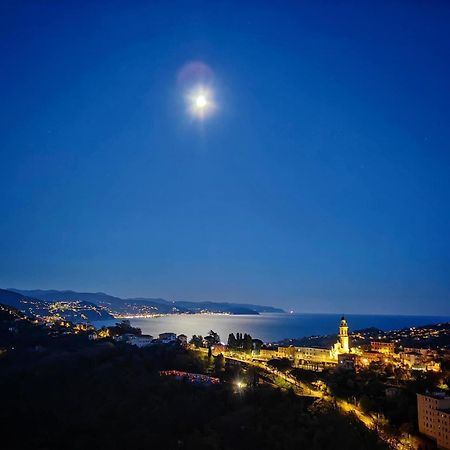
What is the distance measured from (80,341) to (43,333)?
16.1ft

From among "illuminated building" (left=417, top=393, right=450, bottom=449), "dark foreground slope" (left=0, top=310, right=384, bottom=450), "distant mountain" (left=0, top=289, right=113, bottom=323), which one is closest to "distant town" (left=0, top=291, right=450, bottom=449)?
"illuminated building" (left=417, top=393, right=450, bottom=449)

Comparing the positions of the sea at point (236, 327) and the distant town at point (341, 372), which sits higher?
the sea at point (236, 327)

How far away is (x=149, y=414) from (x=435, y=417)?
12.8m

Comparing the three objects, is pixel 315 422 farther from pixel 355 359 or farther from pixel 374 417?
pixel 355 359

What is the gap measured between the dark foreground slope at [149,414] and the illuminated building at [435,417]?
2.93 meters

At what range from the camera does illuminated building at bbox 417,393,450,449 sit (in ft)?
63.8

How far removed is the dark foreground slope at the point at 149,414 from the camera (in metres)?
19.0

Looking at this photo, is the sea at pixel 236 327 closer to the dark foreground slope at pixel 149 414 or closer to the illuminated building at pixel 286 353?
the illuminated building at pixel 286 353

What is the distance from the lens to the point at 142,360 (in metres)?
29.0

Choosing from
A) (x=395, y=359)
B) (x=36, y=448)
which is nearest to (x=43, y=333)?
(x=36, y=448)

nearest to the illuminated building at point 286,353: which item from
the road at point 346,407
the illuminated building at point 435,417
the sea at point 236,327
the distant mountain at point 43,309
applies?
the road at point 346,407

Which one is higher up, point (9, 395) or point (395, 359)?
point (395, 359)

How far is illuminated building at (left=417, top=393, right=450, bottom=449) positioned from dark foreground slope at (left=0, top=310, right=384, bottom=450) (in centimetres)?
293

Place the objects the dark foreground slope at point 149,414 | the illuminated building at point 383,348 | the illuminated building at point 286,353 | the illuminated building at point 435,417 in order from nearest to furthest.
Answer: the dark foreground slope at point 149,414 < the illuminated building at point 435,417 < the illuminated building at point 286,353 < the illuminated building at point 383,348
